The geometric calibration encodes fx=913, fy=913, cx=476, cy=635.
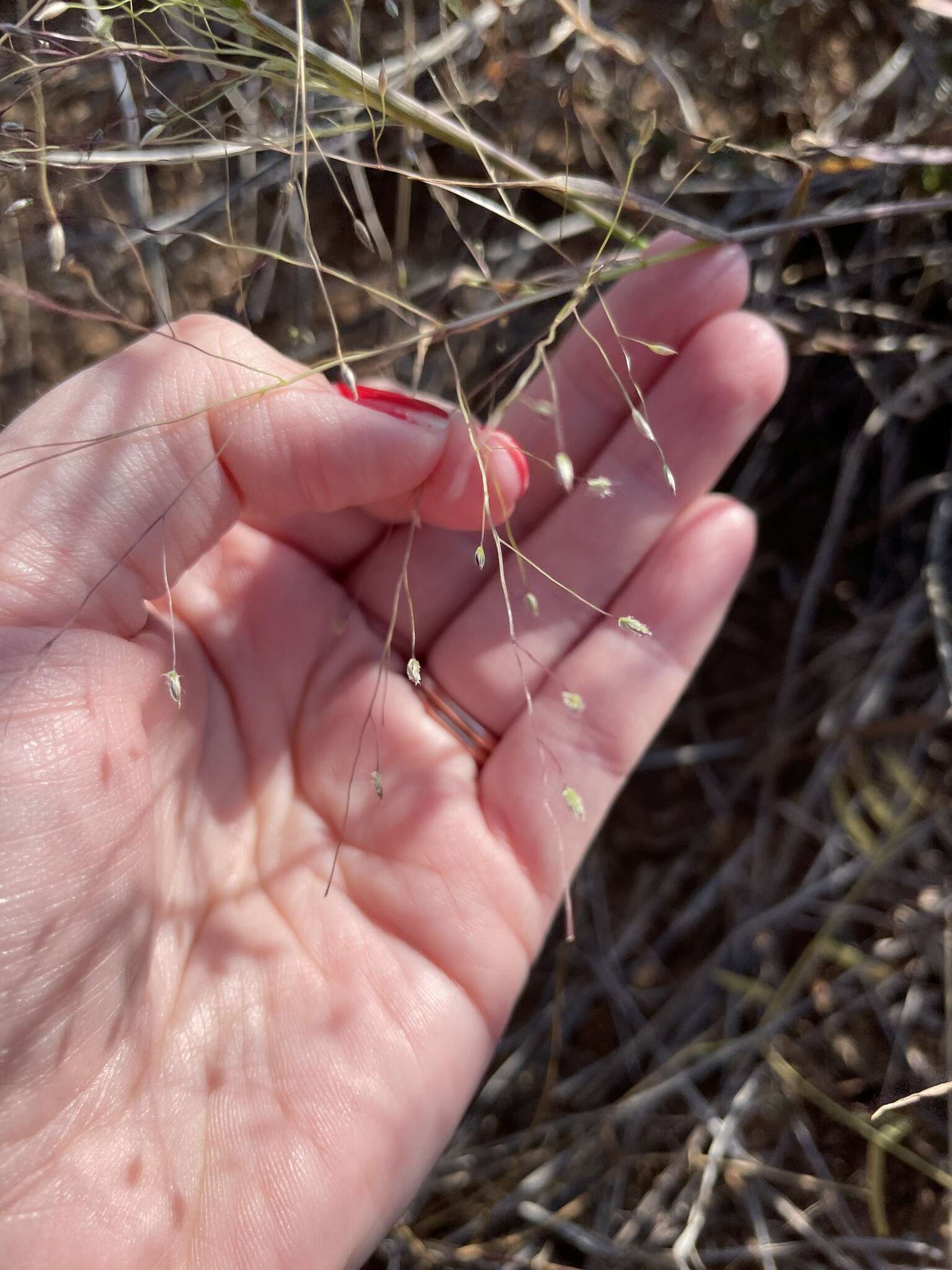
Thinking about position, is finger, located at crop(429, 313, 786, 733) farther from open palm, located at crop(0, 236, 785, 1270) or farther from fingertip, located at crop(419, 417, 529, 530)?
fingertip, located at crop(419, 417, 529, 530)

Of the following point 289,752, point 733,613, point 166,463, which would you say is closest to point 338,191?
point 166,463

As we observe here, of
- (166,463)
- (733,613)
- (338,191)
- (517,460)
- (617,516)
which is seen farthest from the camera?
(733,613)

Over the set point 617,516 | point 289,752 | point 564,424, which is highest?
point 564,424

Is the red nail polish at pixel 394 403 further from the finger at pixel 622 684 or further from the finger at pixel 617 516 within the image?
the finger at pixel 622 684

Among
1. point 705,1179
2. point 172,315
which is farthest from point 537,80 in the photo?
point 705,1179

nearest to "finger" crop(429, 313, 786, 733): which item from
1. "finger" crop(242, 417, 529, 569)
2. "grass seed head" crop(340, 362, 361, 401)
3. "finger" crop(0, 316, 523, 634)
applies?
"finger" crop(242, 417, 529, 569)

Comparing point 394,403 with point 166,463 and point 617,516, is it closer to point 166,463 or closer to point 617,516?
point 166,463

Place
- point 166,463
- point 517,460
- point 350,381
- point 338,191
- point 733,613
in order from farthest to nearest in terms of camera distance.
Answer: point 733,613, point 338,191, point 517,460, point 166,463, point 350,381

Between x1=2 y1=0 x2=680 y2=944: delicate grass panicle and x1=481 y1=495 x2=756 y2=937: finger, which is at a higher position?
x1=2 y1=0 x2=680 y2=944: delicate grass panicle
